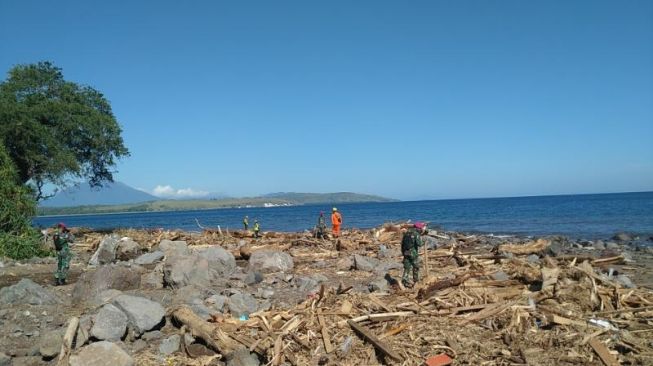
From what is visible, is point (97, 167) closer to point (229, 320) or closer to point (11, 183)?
point (11, 183)

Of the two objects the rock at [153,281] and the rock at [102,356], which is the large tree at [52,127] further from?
the rock at [102,356]

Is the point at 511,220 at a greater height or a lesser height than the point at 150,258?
lesser

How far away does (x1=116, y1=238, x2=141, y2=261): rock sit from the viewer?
2022 centimetres

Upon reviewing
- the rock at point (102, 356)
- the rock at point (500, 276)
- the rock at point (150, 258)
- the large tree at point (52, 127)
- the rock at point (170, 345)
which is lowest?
the rock at point (170, 345)

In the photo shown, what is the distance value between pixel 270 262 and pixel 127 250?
7531 millimetres

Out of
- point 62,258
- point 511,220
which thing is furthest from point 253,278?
point 511,220

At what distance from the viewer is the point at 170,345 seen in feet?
27.5

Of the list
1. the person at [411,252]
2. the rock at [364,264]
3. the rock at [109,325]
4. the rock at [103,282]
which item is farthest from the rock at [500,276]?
the rock at [103,282]

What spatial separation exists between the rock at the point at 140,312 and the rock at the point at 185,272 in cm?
375

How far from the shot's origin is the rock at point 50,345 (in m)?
Answer: 7.84

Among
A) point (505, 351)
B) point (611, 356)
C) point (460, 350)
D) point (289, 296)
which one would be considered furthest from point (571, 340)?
point (289, 296)

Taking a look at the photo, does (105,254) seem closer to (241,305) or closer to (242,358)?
(241,305)

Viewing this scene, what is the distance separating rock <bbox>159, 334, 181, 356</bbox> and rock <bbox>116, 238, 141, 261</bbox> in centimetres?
1273

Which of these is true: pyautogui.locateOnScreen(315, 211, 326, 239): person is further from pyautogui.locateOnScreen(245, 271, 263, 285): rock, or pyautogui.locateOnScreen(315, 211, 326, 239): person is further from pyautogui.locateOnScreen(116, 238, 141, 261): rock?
pyautogui.locateOnScreen(245, 271, 263, 285): rock
